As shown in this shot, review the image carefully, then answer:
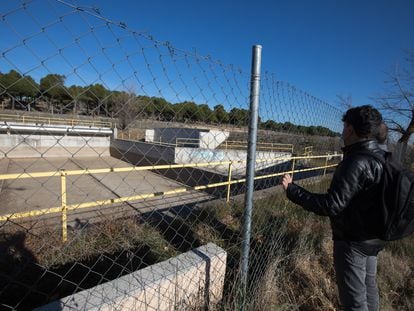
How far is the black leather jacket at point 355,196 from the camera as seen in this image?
177cm

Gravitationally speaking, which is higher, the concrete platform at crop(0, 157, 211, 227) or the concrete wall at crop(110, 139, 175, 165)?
the concrete wall at crop(110, 139, 175, 165)

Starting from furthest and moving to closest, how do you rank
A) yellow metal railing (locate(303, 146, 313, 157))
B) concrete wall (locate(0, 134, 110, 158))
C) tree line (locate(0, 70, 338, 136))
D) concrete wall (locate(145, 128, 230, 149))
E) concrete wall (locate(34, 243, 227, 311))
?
concrete wall (locate(0, 134, 110, 158)) < yellow metal railing (locate(303, 146, 313, 157)) < concrete wall (locate(145, 128, 230, 149)) < concrete wall (locate(34, 243, 227, 311)) < tree line (locate(0, 70, 338, 136))

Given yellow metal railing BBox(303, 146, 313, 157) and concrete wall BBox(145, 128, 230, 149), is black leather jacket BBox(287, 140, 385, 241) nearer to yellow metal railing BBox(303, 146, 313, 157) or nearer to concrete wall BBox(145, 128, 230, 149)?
concrete wall BBox(145, 128, 230, 149)

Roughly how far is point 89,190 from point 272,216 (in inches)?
385

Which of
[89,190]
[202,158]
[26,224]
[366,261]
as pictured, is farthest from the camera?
[202,158]

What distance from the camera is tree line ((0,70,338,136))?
1.19 m

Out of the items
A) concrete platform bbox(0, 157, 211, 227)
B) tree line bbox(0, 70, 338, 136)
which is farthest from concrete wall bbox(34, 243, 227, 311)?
concrete platform bbox(0, 157, 211, 227)

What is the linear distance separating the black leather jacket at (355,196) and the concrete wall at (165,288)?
0.99m

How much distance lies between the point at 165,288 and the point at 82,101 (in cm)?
142

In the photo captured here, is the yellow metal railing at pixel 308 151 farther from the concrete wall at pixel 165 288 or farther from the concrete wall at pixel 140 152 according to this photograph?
the concrete wall at pixel 165 288

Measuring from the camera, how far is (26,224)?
5695 millimetres

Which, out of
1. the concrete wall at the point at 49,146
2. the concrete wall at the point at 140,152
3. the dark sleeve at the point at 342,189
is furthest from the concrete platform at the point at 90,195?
the dark sleeve at the point at 342,189

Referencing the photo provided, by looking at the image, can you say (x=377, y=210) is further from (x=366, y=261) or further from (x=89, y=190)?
(x=89, y=190)

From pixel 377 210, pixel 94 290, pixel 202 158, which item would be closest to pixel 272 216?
pixel 377 210
